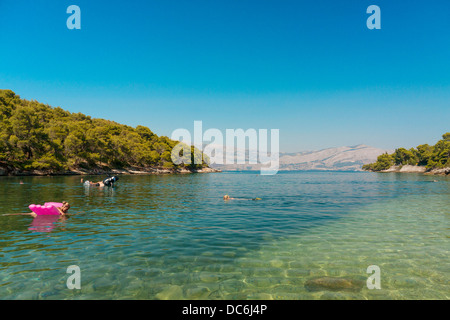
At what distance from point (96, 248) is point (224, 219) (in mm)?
9909

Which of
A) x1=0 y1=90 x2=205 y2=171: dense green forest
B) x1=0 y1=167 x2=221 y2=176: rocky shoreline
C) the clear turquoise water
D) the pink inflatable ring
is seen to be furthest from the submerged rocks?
x1=0 y1=167 x2=221 y2=176: rocky shoreline

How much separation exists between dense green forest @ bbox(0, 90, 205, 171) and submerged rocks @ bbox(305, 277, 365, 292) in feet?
305

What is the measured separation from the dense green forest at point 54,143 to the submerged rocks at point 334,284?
305ft

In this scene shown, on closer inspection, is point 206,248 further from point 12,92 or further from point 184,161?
point 184,161

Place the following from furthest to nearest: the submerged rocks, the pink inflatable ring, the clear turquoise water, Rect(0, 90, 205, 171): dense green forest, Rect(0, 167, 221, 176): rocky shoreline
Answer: Rect(0, 167, 221, 176): rocky shoreline
Rect(0, 90, 205, 171): dense green forest
the pink inflatable ring
the submerged rocks
the clear turquoise water

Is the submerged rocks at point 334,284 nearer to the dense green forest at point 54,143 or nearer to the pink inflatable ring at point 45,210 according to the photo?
the pink inflatable ring at point 45,210

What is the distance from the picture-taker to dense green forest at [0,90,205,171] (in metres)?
77.2

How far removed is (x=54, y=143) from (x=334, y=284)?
101 metres

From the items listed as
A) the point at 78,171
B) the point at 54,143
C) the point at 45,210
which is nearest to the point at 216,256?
the point at 45,210

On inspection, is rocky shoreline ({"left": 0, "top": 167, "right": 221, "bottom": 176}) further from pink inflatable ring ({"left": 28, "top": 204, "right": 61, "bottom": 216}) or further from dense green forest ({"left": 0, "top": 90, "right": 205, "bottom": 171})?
pink inflatable ring ({"left": 28, "top": 204, "right": 61, "bottom": 216})

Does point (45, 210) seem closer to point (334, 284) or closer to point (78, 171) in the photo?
point (334, 284)

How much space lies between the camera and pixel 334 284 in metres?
8.38

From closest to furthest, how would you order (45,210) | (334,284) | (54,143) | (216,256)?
(334,284), (216,256), (45,210), (54,143)
